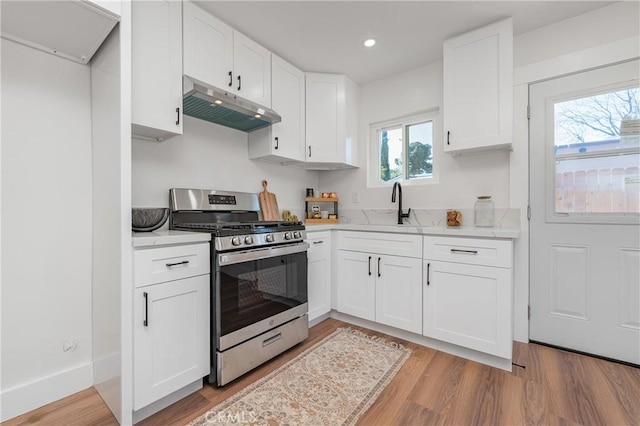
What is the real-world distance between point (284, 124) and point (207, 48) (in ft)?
2.80

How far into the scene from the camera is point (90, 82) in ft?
5.81

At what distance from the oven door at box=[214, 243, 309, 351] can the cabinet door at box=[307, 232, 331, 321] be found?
219mm

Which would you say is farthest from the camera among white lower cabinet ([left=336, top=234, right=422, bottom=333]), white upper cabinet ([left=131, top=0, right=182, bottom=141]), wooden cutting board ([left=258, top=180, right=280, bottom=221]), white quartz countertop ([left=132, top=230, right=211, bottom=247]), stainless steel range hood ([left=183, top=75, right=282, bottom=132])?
wooden cutting board ([left=258, top=180, right=280, bottom=221])

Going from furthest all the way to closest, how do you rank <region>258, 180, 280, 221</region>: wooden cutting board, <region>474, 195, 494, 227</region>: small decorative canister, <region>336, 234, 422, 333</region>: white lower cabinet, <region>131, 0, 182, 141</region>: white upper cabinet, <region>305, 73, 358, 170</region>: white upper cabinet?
1. <region>305, 73, 358, 170</region>: white upper cabinet
2. <region>258, 180, 280, 221</region>: wooden cutting board
3. <region>474, 195, 494, 227</region>: small decorative canister
4. <region>336, 234, 422, 333</region>: white lower cabinet
5. <region>131, 0, 182, 141</region>: white upper cabinet

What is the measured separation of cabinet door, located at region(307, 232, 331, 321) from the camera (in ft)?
8.30

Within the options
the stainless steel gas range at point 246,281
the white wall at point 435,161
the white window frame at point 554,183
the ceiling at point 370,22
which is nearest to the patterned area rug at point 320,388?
the stainless steel gas range at point 246,281

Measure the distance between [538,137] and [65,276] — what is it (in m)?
3.37

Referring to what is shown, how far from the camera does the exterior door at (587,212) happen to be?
1.97m

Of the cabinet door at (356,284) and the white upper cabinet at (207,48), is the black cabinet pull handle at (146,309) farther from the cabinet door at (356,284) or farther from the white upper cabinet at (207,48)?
the cabinet door at (356,284)

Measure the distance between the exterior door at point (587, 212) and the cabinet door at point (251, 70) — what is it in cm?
215

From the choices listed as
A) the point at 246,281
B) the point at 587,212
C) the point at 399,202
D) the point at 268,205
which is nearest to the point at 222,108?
the point at 268,205

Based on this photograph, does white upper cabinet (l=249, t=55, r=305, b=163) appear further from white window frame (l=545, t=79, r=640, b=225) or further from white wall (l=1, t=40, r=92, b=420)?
white window frame (l=545, t=79, r=640, b=225)

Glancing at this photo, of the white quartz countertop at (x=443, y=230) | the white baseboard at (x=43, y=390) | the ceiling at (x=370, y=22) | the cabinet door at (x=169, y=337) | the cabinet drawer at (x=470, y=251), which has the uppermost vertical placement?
the ceiling at (x=370, y=22)

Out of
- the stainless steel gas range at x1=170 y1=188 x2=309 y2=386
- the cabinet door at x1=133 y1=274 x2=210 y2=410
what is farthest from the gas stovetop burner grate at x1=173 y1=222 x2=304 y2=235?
the cabinet door at x1=133 y1=274 x2=210 y2=410
